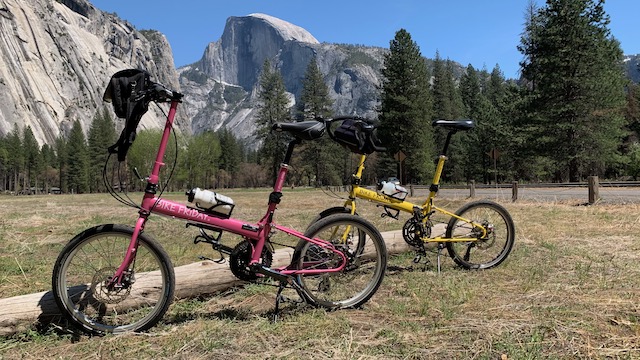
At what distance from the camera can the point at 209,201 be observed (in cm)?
323

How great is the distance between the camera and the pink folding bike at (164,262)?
305 centimetres

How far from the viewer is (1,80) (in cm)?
10931

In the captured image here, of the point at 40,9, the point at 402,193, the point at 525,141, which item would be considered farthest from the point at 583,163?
the point at 40,9

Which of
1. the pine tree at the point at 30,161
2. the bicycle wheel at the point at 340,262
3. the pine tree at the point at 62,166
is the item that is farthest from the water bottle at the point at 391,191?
the pine tree at the point at 30,161

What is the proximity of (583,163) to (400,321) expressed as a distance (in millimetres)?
31749

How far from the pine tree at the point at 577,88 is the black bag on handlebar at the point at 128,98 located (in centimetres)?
3097

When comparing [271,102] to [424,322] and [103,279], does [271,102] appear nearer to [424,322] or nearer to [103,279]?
[103,279]

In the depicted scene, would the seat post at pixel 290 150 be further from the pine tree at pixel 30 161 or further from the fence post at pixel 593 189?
the pine tree at pixel 30 161

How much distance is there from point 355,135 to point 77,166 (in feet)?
346

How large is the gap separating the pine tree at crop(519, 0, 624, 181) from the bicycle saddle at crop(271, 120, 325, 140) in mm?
Answer: 29800

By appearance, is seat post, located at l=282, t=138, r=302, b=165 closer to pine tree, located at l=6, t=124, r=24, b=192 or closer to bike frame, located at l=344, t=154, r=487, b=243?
bike frame, located at l=344, t=154, r=487, b=243

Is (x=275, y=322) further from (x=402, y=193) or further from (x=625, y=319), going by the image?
(x=625, y=319)

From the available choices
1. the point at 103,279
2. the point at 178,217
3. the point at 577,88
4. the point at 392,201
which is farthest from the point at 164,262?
the point at 577,88

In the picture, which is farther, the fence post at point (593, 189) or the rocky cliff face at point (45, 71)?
the rocky cliff face at point (45, 71)
